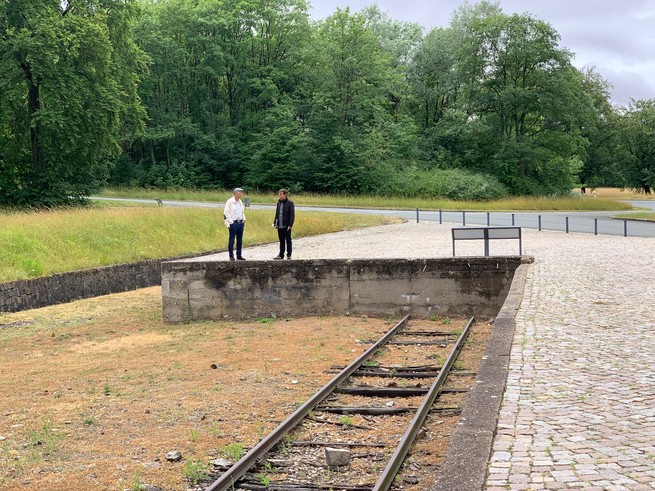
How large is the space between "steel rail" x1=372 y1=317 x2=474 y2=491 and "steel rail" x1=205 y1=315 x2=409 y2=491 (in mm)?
1192

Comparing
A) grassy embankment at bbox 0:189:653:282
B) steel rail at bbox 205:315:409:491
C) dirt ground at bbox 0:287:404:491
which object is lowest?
dirt ground at bbox 0:287:404:491

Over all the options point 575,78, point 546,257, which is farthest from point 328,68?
point 546,257

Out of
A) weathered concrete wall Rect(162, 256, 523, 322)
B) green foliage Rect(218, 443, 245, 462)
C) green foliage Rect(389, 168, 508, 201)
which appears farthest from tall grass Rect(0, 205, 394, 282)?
green foliage Rect(389, 168, 508, 201)

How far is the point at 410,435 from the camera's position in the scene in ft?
24.5

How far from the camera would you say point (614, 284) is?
50.4 feet

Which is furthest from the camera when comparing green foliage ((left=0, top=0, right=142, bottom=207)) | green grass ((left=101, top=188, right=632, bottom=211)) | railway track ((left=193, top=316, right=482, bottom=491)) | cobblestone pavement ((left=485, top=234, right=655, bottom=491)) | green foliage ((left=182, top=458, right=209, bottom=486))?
green grass ((left=101, top=188, right=632, bottom=211))

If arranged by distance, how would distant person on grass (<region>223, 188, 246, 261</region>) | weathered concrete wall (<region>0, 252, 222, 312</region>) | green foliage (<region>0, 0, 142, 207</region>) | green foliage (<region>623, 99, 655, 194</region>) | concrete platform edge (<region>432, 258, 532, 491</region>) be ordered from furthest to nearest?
1. green foliage (<region>623, 99, 655, 194</region>)
2. green foliage (<region>0, 0, 142, 207</region>)
3. weathered concrete wall (<region>0, 252, 222, 312</region>)
4. distant person on grass (<region>223, 188, 246, 261</region>)
5. concrete platform edge (<region>432, 258, 532, 491</region>)

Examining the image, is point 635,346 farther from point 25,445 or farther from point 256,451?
point 25,445

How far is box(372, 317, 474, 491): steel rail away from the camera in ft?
20.5

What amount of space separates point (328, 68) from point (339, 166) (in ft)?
29.2

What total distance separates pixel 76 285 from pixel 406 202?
38523mm

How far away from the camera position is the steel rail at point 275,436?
252 inches

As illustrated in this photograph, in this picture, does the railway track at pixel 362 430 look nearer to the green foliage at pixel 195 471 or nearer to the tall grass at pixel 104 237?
the green foliage at pixel 195 471

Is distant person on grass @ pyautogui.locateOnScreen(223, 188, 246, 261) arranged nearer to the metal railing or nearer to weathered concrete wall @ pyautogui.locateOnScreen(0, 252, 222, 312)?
weathered concrete wall @ pyautogui.locateOnScreen(0, 252, 222, 312)
